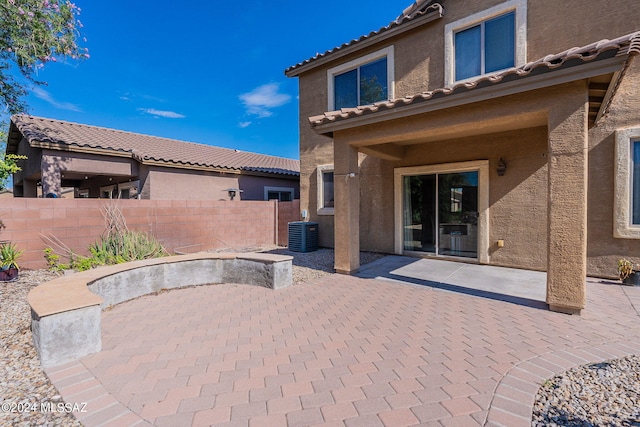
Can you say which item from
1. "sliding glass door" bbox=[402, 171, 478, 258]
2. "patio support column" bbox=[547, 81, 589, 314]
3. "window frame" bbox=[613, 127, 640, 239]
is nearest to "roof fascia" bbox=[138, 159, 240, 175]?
"sliding glass door" bbox=[402, 171, 478, 258]

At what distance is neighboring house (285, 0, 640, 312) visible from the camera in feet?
15.9

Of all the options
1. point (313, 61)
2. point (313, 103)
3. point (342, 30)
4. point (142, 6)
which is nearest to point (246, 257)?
point (313, 103)

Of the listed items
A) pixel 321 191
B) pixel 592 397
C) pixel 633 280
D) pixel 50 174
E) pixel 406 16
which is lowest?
pixel 592 397

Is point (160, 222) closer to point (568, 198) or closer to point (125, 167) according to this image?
point (125, 167)

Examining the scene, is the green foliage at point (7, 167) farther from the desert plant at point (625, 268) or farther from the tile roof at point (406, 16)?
the desert plant at point (625, 268)

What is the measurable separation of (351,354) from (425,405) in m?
1.13

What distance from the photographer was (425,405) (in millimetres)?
2742

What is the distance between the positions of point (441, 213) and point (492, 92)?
460 cm

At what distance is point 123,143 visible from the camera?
13.9 metres

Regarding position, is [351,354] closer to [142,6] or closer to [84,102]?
[142,6]

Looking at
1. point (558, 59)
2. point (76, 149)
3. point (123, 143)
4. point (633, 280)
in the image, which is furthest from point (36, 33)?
point (633, 280)

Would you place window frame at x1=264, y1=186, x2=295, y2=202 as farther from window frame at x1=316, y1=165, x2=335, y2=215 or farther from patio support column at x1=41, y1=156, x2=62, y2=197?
patio support column at x1=41, y1=156, x2=62, y2=197

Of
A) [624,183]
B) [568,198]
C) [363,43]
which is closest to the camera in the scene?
[568,198]

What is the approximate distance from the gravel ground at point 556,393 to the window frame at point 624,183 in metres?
4.52
